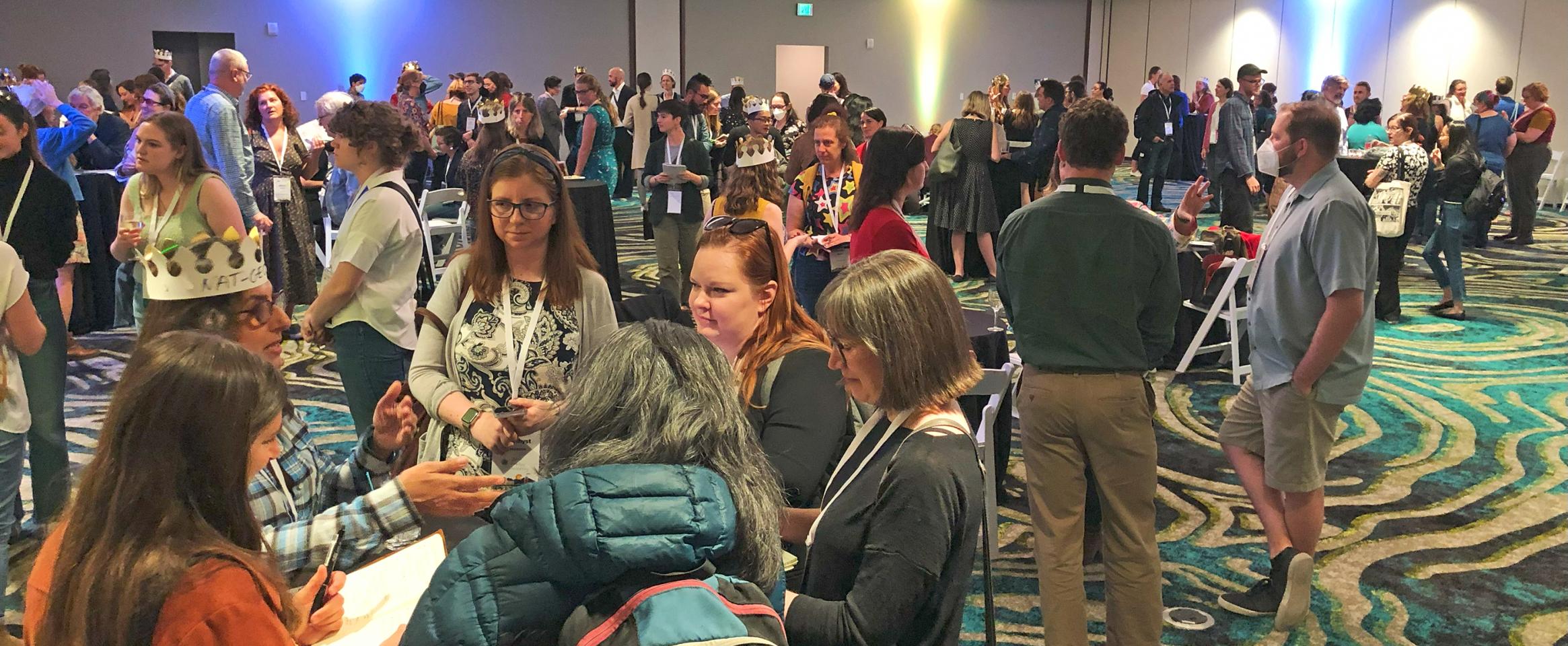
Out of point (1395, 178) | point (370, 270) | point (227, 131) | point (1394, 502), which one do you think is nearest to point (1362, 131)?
point (1395, 178)

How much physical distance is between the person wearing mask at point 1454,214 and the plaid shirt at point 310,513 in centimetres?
727

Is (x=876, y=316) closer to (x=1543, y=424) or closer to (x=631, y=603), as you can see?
(x=631, y=603)

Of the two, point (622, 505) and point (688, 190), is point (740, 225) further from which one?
point (688, 190)

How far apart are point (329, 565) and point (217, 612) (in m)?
0.51

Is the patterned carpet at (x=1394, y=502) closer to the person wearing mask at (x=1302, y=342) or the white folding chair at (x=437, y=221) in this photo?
the person wearing mask at (x=1302, y=342)

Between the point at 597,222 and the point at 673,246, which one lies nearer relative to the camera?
the point at 597,222

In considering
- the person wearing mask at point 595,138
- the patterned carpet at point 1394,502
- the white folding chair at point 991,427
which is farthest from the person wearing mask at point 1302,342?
the person wearing mask at point 595,138

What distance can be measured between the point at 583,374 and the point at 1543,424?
17.5ft

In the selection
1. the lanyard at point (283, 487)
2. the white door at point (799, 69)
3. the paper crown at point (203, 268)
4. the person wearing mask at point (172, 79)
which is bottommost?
the lanyard at point (283, 487)

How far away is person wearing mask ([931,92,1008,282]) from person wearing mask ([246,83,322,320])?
4.55 m

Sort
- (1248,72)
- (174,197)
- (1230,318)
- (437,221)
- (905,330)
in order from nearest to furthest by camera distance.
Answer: (905,330)
(174,197)
(1230,318)
(437,221)
(1248,72)

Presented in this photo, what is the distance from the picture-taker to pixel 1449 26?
576 inches

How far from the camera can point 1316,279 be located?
2947 millimetres

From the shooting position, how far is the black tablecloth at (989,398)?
3760 millimetres
